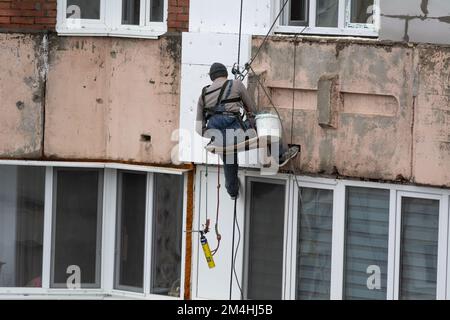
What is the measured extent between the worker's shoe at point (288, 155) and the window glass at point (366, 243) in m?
0.64

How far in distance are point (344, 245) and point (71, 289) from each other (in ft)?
10.6

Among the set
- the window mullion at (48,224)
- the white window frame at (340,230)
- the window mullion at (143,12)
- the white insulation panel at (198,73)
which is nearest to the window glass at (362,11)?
the white insulation panel at (198,73)

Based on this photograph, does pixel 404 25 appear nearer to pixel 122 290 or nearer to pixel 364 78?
pixel 364 78

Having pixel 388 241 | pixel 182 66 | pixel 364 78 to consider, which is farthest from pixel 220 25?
pixel 388 241

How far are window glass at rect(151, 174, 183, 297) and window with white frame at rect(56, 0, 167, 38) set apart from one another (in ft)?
5.22

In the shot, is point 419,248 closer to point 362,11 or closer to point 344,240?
point 344,240

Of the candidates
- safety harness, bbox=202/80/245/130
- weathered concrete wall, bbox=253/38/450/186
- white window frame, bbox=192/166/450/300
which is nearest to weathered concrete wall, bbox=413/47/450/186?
weathered concrete wall, bbox=253/38/450/186

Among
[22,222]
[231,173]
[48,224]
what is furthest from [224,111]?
[22,222]

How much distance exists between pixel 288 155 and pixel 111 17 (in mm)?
2564

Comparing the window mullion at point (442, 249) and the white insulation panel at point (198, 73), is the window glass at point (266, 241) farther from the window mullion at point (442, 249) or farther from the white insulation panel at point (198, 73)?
the window mullion at point (442, 249)

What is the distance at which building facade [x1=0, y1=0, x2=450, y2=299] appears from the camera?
47.5ft

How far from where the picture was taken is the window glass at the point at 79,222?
1636 centimetres

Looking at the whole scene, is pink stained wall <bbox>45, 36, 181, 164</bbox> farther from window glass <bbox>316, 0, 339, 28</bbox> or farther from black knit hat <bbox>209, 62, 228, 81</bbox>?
window glass <bbox>316, 0, 339, 28</bbox>

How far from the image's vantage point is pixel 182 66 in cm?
1556
